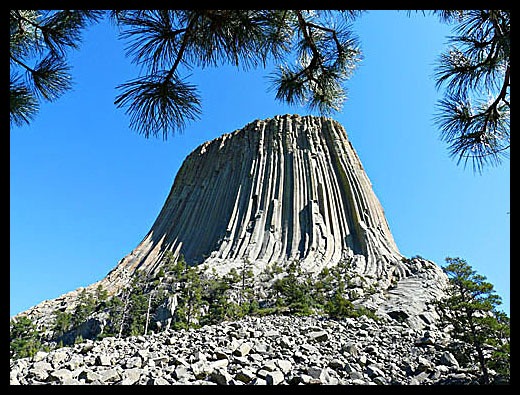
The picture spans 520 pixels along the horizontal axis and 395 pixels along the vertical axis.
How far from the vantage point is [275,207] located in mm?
22344

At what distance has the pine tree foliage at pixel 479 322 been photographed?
4.18m

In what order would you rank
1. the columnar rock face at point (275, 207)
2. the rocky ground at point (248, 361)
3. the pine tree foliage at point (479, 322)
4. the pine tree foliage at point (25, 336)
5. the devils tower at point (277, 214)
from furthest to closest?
the columnar rock face at point (275, 207)
the devils tower at point (277, 214)
the pine tree foliage at point (25, 336)
the pine tree foliage at point (479, 322)
the rocky ground at point (248, 361)

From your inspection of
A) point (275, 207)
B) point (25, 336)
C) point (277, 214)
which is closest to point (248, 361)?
point (25, 336)

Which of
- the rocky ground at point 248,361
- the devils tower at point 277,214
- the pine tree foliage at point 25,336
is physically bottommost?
the pine tree foliage at point 25,336

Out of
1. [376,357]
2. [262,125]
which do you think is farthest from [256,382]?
[262,125]

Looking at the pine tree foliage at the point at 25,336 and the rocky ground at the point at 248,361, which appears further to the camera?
the pine tree foliage at the point at 25,336

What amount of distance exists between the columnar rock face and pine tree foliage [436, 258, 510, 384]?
12580 millimetres

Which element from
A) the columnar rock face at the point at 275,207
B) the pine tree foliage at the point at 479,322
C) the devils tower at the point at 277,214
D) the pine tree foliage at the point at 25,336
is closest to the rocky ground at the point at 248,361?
the pine tree foliage at the point at 479,322

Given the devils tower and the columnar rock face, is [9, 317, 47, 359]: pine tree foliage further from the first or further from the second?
the columnar rock face

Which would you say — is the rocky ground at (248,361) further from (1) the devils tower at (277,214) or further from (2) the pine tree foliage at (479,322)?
(1) the devils tower at (277,214)

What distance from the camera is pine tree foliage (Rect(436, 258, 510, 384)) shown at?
4.18 meters

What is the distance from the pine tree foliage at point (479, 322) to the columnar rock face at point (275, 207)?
41.3 ft

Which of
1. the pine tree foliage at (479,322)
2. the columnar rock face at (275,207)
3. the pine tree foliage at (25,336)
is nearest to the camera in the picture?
the pine tree foliage at (479,322)
